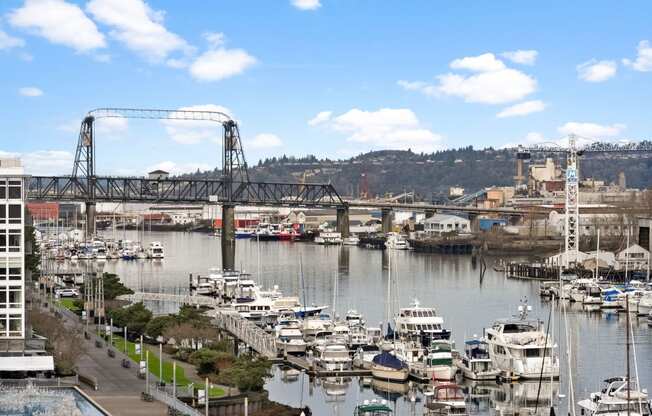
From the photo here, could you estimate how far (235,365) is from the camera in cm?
2822

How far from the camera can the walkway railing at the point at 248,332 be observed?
35844 mm

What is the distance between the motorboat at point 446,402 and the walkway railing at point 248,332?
828cm

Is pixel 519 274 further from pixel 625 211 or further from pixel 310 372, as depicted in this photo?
pixel 310 372

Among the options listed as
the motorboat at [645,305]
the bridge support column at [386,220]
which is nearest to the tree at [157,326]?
the motorboat at [645,305]

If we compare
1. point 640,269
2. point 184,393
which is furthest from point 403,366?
point 640,269

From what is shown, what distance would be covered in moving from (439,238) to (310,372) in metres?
78.7

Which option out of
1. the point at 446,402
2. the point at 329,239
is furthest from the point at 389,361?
the point at 329,239

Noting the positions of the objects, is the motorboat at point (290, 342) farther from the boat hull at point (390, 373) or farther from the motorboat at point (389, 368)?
the boat hull at point (390, 373)

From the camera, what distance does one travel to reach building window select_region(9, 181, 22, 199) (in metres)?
26.0

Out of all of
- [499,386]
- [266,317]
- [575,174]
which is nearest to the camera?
[499,386]

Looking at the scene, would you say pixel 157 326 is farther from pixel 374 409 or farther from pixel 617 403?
pixel 617 403

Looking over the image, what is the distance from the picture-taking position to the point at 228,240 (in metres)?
80.2

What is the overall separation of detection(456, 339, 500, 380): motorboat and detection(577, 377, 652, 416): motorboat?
563cm

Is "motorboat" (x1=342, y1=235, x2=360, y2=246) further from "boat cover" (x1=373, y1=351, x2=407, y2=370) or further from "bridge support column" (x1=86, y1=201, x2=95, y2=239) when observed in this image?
"boat cover" (x1=373, y1=351, x2=407, y2=370)
